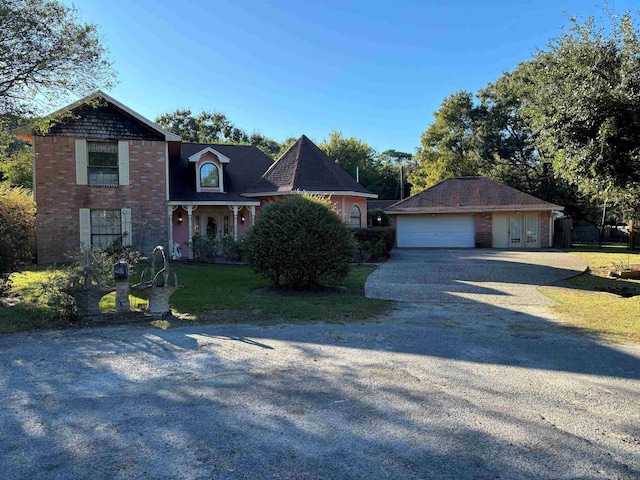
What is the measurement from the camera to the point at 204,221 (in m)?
21.9

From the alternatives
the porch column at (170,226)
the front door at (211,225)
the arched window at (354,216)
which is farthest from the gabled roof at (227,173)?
the arched window at (354,216)

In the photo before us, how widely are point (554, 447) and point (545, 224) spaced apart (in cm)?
2797

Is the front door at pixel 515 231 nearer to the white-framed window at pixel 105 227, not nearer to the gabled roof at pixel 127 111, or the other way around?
the gabled roof at pixel 127 111

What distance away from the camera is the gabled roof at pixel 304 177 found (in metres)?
20.5

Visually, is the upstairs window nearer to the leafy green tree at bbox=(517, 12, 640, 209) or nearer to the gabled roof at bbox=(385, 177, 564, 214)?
the leafy green tree at bbox=(517, 12, 640, 209)

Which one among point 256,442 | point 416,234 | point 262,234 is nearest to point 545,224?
point 416,234

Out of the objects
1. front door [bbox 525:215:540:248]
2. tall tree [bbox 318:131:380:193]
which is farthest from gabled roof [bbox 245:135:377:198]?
tall tree [bbox 318:131:380:193]

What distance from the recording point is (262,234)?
1097 cm

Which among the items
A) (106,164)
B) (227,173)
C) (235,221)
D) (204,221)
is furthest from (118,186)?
A: (227,173)

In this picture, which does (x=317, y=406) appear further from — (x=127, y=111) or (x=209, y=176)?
(x=209, y=176)

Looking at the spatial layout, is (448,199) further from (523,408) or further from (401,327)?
(523,408)

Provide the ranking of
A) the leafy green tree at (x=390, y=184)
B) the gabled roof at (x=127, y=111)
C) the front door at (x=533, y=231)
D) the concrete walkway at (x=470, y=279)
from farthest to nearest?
the leafy green tree at (x=390, y=184)
the front door at (x=533, y=231)
the gabled roof at (x=127, y=111)
the concrete walkway at (x=470, y=279)

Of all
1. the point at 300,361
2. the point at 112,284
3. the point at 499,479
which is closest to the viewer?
the point at 499,479

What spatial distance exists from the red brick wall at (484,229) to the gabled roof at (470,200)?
77 centimetres
